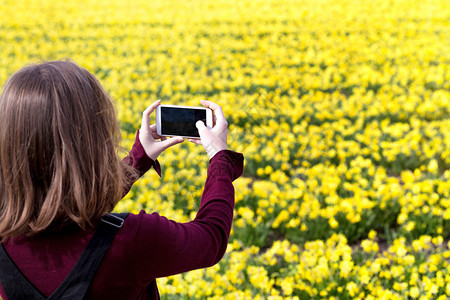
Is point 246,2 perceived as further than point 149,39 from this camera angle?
Yes

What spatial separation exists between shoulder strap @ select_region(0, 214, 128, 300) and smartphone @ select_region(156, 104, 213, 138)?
0.49 meters

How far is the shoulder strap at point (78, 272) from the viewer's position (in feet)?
3.51

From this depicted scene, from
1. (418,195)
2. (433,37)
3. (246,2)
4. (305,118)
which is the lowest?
(418,195)

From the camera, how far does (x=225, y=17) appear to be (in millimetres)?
12094

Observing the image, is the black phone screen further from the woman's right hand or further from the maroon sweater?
the maroon sweater

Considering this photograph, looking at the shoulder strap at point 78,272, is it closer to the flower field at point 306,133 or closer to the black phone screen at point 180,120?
the black phone screen at point 180,120

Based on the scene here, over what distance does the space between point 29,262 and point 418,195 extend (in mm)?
3211

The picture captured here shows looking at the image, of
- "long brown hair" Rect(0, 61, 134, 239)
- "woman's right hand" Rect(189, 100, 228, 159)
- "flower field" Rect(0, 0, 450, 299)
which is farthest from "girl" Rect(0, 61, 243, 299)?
"flower field" Rect(0, 0, 450, 299)

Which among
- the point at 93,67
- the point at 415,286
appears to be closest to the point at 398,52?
the point at 93,67

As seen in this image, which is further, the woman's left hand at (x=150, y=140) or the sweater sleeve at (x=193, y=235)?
the woman's left hand at (x=150, y=140)

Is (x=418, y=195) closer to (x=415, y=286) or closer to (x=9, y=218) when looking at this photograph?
(x=415, y=286)

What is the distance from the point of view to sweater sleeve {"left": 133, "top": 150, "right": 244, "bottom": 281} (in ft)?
3.65

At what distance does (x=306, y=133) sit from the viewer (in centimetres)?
523

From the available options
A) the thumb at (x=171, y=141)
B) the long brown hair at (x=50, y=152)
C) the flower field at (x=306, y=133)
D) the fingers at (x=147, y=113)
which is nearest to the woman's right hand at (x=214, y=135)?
the thumb at (x=171, y=141)
